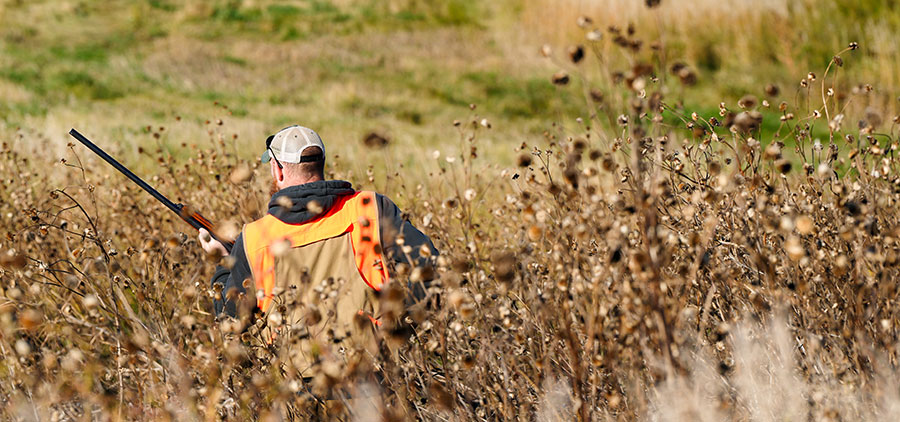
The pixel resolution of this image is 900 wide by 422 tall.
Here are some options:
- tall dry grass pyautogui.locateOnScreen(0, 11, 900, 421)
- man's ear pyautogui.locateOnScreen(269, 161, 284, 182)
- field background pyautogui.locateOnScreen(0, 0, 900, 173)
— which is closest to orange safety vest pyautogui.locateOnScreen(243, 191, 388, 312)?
tall dry grass pyautogui.locateOnScreen(0, 11, 900, 421)

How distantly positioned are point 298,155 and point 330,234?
1.57 ft

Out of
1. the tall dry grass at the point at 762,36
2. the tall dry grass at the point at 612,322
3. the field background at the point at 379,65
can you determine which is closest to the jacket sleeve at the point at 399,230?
the tall dry grass at the point at 612,322

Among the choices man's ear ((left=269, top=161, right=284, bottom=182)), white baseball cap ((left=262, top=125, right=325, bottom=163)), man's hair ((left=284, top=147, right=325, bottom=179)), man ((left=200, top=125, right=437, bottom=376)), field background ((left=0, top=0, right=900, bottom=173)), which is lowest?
field background ((left=0, top=0, right=900, bottom=173))

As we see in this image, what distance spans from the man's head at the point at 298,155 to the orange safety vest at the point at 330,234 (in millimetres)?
333

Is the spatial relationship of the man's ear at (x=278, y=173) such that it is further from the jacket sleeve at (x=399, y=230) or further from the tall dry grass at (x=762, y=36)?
the tall dry grass at (x=762, y=36)

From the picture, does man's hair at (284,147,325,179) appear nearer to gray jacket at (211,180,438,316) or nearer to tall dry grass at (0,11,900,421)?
gray jacket at (211,180,438,316)

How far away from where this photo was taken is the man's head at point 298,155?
362cm

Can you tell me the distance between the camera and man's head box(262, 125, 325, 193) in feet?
11.9

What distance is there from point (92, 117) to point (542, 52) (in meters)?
9.84

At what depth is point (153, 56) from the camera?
1950cm

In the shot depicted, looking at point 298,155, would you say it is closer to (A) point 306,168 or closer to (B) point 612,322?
(A) point 306,168

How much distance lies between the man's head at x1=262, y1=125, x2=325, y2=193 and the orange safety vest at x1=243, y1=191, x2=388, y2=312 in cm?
33

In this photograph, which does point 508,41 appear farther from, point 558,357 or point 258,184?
point 558,357

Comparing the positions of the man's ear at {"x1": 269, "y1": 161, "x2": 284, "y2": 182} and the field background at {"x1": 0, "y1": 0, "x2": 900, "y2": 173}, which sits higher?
the man's ear at {"x1": 269, "y1": 161, "x2": 284, "y2": 182}
